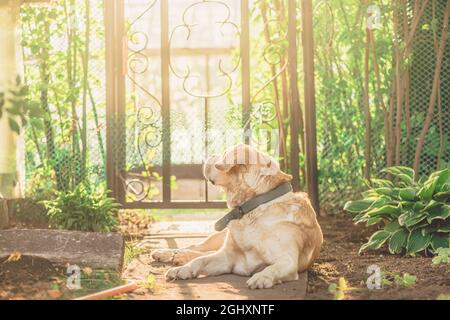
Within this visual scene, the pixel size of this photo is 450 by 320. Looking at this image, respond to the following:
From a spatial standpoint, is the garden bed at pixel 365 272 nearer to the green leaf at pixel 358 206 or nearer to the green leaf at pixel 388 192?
the green leaf at pixel 358 206

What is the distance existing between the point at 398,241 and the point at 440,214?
339 millimetres

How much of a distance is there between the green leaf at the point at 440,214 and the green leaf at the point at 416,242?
0.14m

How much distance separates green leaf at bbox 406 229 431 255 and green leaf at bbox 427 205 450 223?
14 centimetres

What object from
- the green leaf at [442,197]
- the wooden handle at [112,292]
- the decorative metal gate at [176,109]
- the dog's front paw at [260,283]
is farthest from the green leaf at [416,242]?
the wooden handle at [112,292]

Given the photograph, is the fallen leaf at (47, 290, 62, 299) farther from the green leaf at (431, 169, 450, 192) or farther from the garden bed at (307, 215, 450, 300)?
the green leaf at (431, 169, 450, 192)

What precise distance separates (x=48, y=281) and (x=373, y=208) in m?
2.41

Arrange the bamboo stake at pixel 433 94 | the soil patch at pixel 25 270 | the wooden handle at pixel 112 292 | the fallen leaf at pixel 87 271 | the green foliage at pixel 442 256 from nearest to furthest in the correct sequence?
the wooden handle at pixel 112 292
the soil patch at pixel 25 270
the fallen leaf at pixel 87 271
the green foliage at pixel 442 256
the bamboo stake at pixel 433 94

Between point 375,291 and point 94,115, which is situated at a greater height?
point 94,115

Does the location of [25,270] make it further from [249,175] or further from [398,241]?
[398,241]

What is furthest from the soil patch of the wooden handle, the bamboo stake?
the bamboo stake

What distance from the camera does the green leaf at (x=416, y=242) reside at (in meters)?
5.11

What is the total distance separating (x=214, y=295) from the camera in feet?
13.4
